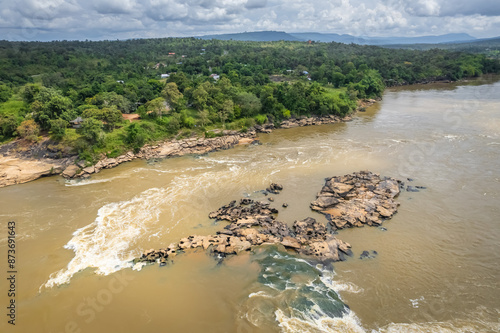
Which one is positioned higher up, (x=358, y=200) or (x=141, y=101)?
(x=141, y=101)

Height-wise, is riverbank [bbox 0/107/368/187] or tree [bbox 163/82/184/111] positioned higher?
tree [bbox 163/82/184/111]

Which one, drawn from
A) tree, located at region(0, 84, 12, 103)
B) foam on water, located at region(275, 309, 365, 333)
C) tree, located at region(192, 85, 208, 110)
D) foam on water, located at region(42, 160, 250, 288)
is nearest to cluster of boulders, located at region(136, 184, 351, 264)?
foam on water, located at region(42, 160, 250, 288)

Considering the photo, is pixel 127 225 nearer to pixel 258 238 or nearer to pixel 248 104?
pixel 258 238

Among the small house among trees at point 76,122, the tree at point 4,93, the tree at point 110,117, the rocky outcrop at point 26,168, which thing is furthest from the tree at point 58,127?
the tree at point 4,93

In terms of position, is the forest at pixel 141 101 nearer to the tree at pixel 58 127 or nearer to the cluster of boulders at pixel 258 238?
the tree at pixel 58 127

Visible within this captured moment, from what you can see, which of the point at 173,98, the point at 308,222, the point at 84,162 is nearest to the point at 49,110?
the point at 84,162

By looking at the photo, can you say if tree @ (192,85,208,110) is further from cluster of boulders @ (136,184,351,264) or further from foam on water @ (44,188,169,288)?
cluster of boulders @ (136,184,351,264)
